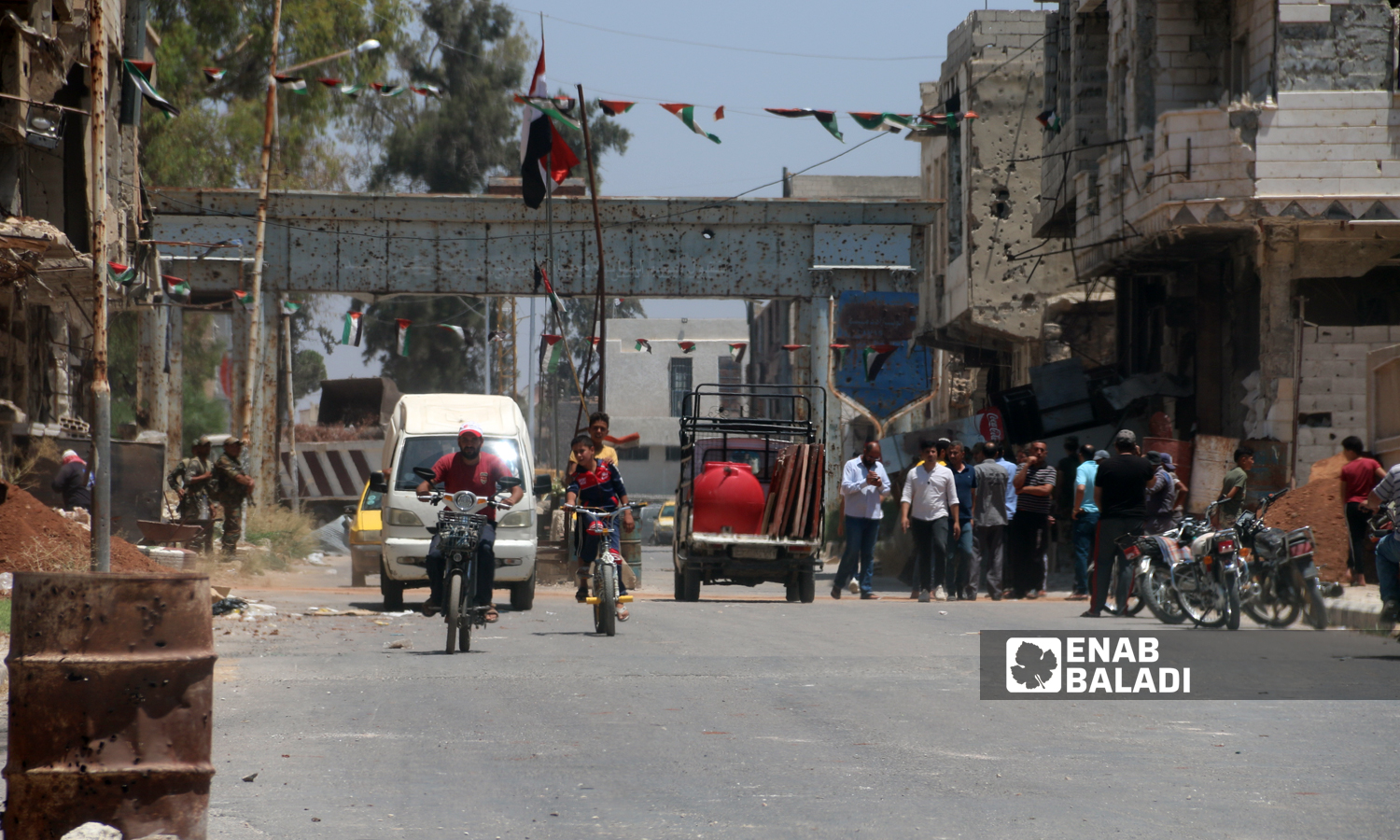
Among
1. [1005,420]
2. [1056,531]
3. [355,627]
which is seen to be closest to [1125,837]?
[355,627]

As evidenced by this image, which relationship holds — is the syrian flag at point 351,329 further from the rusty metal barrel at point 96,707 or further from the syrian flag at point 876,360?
the rusty metal barrel at point 96,707

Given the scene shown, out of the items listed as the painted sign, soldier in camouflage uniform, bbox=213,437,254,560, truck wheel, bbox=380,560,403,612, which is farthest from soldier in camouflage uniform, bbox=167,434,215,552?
the painted sign

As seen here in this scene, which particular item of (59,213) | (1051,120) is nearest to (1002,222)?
(1051,120)

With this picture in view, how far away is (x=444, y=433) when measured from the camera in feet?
56.7

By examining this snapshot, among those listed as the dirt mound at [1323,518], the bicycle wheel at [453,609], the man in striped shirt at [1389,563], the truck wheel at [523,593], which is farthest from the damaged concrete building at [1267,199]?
the bicycle wheel at [453,609]

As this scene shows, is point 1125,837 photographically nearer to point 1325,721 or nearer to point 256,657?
point 1325,721

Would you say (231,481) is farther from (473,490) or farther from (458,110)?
(458,110)

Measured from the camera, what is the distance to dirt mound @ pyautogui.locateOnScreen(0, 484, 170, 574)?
583 inches

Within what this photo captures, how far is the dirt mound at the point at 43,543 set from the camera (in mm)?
14812

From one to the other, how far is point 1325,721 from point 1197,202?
1313 cm

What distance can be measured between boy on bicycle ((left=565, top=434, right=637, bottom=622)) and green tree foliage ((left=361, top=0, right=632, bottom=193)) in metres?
39.3

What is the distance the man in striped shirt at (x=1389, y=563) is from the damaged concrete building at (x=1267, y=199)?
8389 millimetres

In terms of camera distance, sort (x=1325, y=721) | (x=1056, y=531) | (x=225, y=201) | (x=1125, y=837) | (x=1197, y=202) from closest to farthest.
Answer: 1. (x=1125, y=837)
2. (x=1325, y=721)
3. (x=1197, y=202)
4. (x=1056, y=531)
5. (x=225, y=201)

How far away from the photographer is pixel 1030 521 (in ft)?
58.7
